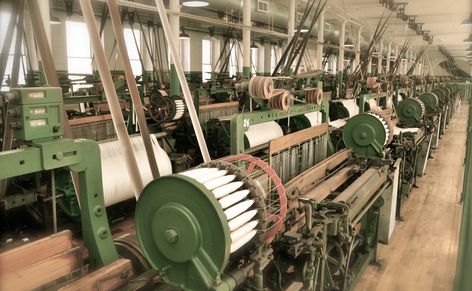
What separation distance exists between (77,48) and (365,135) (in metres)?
9.65

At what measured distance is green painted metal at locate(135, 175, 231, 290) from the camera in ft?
5.18

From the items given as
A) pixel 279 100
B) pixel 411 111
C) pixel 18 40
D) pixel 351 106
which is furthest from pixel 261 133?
pixel 411 111

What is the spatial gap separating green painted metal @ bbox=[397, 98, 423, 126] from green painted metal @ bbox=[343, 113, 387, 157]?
3578 millimetres

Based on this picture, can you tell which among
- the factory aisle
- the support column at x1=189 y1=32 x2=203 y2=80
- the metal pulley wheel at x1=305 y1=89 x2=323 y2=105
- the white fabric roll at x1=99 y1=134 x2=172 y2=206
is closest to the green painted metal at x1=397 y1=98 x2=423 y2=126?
the factory aisle

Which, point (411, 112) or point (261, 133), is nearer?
point (261, 133)

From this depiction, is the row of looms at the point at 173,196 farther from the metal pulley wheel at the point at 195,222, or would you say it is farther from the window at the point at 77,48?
the window at the point at 77,48

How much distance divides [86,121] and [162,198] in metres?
3.44

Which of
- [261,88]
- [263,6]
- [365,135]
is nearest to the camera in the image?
[261,88]

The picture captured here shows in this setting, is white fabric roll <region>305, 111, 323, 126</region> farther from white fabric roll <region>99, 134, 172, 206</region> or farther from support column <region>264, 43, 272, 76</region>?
support column <region>264, 43, 272, 76</region>

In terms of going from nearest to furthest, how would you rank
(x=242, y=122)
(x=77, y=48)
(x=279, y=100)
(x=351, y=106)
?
(x=242, y=122)
(x=279, y=100)
(x=351, y=106)
(x=77, y=48)

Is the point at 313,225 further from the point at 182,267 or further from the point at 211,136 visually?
the point at 211,136

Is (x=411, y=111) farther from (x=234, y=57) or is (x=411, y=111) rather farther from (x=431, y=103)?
(x=234, y=57)

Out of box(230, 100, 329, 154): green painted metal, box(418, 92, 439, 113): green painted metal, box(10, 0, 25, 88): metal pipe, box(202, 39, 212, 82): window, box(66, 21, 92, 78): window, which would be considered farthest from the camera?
box(202, 39, 212, 82): window

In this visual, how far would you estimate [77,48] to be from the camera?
11500 mm
